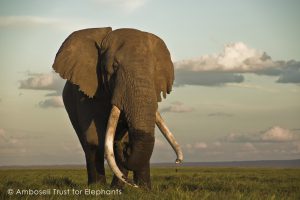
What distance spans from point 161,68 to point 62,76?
248cm

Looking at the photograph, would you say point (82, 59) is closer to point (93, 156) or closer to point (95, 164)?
point (93, 156)

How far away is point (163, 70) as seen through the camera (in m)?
14.9

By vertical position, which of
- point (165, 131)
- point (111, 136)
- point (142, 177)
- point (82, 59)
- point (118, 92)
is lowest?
point (142, 177)

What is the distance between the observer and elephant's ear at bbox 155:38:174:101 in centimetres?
1470

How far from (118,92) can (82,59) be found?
6.73ft

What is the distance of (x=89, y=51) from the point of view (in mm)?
15094

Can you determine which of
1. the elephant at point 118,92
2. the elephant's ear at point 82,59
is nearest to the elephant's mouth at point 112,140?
the elephant at point 118,92

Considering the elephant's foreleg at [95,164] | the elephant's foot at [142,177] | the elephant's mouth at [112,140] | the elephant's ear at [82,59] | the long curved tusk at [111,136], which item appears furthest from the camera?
the elephant's foreleg at [95,164]

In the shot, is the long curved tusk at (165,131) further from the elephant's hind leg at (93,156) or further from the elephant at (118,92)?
the elephant's hind leg at (93,156)

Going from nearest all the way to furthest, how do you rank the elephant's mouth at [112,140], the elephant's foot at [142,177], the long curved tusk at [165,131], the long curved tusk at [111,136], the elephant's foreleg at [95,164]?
1. the elephant's mouth at [112,140]
2. the long curved tusk at [111,136]
3. the elephant's foot at [142,177]
4. the long curved tusk at [165,131]
5. the elephant's foreleg at [95,164]

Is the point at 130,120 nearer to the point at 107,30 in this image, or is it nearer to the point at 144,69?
the point at 144,69

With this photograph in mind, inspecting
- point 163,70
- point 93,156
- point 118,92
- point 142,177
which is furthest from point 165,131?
point 93,156

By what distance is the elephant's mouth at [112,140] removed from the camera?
1248 cm

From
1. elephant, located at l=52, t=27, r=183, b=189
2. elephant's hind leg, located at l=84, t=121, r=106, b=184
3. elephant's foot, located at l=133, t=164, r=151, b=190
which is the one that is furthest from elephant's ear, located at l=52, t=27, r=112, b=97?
elephant's foot, located at l=133, t=164, r=151, b=190
